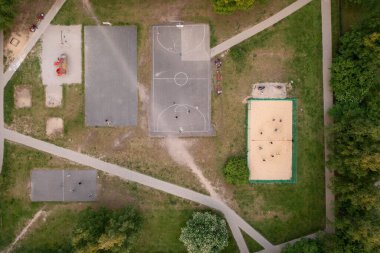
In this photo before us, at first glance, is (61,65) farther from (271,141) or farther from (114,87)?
Answer: (271,141)

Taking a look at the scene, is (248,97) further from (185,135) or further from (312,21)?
(312,21)

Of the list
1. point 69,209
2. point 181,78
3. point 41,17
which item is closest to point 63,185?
point 69,209

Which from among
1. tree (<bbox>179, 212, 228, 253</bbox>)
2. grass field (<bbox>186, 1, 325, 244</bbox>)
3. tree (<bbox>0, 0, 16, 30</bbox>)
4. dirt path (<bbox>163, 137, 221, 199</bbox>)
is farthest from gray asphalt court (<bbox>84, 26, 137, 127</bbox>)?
tree (<bbox>179, 212, 228, 253</bbox>)

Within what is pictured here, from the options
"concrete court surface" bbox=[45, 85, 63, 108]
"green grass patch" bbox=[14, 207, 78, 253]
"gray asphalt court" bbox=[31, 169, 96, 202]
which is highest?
"concrete court surface" bbox=[45, 85, 63, 108]

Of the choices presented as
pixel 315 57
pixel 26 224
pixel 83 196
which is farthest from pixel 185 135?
pixel 26 224

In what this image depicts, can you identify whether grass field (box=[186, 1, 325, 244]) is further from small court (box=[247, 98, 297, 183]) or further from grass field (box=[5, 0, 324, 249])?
small court (box=[247, 98, 297, 183])

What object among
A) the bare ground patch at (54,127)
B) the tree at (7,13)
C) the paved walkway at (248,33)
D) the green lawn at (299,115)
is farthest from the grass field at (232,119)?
the tree at (7,13)

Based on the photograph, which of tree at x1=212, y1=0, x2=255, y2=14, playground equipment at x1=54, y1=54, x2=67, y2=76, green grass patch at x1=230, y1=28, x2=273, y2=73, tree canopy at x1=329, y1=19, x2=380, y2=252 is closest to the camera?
tree canopy at x1=329, y1=19, x2=380, y2=252

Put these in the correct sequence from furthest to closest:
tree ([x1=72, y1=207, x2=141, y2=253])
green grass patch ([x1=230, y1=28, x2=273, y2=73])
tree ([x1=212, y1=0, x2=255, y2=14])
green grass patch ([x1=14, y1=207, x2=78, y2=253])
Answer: green grass patch ([x1=230, y1=28, x2=273, y2=73]), green grass patch ([x1=14, y1=207, x2=78, y2=253]), tree ([x1=212, y1=0, x2=255, y2=14]), tree ([x1=72, y1=207, x2=141, y2=253])
